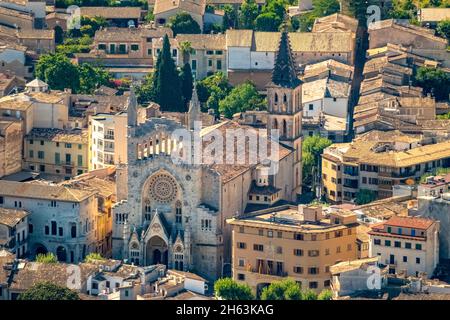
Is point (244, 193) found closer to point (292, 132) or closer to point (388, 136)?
point (292, 132)

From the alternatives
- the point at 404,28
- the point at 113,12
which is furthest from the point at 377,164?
the point at 113,12

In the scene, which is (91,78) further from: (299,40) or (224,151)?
(224,151)

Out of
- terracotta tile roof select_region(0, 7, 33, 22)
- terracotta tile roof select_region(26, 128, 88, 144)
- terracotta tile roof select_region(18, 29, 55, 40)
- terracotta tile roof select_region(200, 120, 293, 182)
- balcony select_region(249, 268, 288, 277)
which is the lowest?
balcony select_region(249, 268, 288, 277)

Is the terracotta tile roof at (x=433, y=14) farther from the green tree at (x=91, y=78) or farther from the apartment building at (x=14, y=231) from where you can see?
the apartment building at (x=14, y=231)

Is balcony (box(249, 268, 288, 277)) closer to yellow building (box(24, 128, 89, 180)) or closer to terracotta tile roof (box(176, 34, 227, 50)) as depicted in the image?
yellow building (box(24, 128, 89, 180))

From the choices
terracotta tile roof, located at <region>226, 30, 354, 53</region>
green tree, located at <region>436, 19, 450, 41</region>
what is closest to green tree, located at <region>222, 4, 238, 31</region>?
terracotta tile roof, located at <region>226, 30, 354, 53</region>

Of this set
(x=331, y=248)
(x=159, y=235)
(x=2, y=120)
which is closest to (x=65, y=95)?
(x=2, y=120)
